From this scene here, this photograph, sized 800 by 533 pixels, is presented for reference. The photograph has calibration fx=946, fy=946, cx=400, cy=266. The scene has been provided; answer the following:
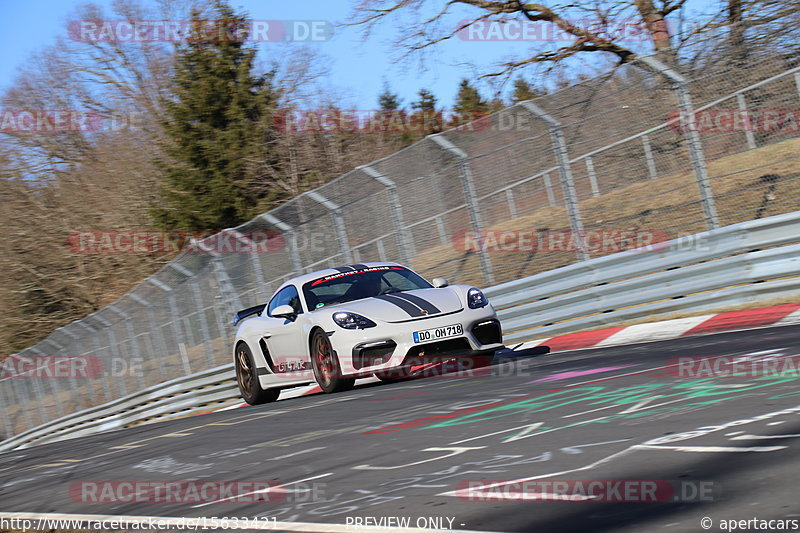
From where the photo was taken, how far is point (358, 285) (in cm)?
1021

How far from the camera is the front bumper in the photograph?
8.89m

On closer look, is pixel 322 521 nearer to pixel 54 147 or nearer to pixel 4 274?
pixel 4 274

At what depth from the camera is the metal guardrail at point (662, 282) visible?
9.14m

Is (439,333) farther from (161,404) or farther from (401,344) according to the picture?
(161,404)

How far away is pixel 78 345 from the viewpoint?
72.3 feet

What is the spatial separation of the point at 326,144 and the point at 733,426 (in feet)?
102

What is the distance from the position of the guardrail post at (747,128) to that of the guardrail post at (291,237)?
24.0 feet

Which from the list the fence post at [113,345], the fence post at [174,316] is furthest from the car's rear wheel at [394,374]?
the fence post at [113,345]

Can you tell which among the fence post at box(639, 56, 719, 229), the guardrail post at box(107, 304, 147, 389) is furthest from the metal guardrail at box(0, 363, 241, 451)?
the fence post at box(639, 56, 719, 229)

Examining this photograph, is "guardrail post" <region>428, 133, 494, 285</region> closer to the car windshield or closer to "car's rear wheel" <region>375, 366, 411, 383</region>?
the car windshield

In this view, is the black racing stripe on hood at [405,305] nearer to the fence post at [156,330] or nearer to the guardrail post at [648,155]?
the guardrail post at [648,155]

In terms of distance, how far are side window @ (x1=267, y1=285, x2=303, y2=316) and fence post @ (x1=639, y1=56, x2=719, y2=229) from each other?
4395mm

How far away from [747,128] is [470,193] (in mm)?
3542

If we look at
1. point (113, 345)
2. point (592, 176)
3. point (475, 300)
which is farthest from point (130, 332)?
point (475, 300)
